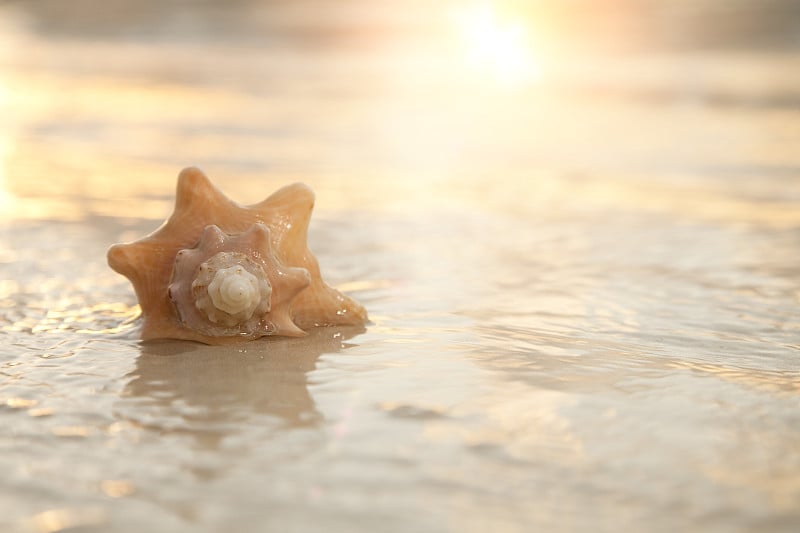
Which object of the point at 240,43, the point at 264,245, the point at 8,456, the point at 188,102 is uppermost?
the point at 240,43

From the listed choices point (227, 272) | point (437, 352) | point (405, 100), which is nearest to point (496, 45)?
point (405, 100)

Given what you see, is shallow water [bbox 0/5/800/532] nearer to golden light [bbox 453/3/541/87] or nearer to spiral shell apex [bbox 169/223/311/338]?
spiral shell apex [bbox 169/223/311/338]

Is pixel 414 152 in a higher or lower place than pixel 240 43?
lower

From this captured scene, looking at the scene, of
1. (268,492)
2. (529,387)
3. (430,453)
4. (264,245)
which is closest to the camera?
(268,492)

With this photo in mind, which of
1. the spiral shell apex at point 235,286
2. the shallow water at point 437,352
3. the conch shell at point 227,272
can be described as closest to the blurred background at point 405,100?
the shallow water at point 437,352

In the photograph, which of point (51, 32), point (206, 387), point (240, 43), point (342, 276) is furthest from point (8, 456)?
point (51, 32)

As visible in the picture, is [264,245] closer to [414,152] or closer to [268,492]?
[268,492]

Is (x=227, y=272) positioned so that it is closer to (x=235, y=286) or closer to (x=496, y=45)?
(x=235, y=286)
